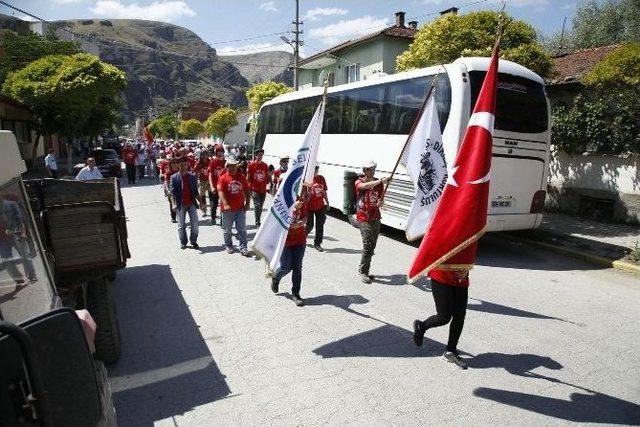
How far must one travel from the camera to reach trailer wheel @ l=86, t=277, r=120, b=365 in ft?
14.5

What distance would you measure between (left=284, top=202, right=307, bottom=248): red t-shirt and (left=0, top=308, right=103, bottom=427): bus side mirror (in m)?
4.27

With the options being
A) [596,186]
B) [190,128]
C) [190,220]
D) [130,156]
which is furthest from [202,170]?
[190,128]

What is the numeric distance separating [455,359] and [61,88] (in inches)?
868

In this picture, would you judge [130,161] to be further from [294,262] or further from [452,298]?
[452,298]

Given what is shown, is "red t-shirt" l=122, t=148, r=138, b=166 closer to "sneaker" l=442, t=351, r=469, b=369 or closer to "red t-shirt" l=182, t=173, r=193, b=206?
"red t-shirt" l=182, t=173, r=193, b=206

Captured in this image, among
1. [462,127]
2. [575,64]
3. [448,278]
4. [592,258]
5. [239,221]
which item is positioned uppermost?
[575,64]

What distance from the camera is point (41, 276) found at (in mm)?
2533

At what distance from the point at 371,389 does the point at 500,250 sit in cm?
639

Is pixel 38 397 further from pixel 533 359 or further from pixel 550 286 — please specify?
pixel 550 286

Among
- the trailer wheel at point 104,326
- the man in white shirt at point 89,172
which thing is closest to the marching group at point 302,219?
the man in white shirt at point 89,172

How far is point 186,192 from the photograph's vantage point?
8992mm

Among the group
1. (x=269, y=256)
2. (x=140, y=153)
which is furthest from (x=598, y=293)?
(x=140, y=153)

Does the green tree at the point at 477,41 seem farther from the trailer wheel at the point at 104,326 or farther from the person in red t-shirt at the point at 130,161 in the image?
the person in red t-shirt at the point at 130,161

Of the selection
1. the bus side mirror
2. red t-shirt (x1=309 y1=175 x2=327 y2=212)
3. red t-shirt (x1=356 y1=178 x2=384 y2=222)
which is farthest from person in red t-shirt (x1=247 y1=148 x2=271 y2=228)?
the bus side mirror
